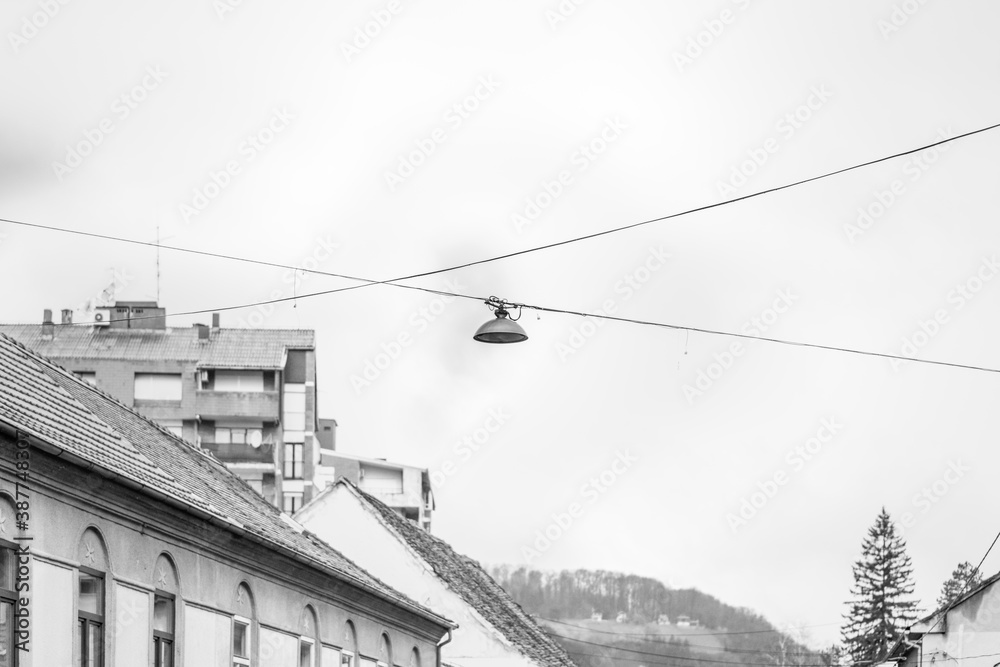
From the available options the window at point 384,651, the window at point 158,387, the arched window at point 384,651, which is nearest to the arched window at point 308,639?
the window at point 384,651

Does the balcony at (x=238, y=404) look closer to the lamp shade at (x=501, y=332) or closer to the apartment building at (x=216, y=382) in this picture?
the apartment building at (x=216, y=382)

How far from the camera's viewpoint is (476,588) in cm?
4612

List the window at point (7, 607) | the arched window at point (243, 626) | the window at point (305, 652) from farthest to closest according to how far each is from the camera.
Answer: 1. the window at point (305, 652)
2. the arched window at point (243, 626)
3. the window at point (7, 607)

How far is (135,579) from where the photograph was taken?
18.7m

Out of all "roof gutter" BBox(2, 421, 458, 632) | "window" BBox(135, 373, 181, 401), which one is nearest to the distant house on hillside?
"roof gutter" BBox(2, 421, 458, 632)

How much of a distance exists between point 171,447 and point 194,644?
677cm

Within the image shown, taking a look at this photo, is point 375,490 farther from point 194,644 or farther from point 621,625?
point 194,644

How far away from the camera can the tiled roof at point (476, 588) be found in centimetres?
4128

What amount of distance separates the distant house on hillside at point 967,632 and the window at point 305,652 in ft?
57.0

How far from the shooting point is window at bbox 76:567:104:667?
17.3m

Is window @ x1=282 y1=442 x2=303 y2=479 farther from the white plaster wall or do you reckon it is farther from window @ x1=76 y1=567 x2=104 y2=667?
window @ x1=76 y1=567 x2=104 y2=667

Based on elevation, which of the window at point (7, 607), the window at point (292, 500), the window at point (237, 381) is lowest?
the window at point (7, 607)

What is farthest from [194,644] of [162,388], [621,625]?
[162,388]

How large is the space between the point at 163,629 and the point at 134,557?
5.25ft
